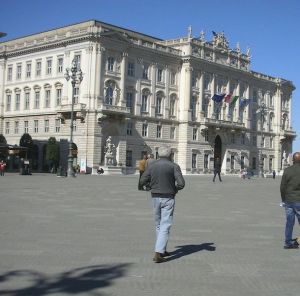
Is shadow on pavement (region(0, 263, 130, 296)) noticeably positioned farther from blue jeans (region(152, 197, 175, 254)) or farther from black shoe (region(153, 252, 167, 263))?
blue jeans (region(152, 197, 175, 254))

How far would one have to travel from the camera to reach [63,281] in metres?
7.51

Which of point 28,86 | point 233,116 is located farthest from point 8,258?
point 233,116

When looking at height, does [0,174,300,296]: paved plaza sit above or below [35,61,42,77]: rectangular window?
below

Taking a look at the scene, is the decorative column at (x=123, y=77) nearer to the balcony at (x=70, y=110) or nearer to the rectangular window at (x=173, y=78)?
the balcony at (x=70, y=110)

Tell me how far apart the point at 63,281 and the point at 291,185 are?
540 cm

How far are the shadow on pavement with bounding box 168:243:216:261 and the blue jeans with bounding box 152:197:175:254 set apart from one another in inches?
21.1

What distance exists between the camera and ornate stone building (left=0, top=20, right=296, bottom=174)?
215 ft

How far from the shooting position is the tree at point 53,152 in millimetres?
63312

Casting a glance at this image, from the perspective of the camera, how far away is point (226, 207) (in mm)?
19938

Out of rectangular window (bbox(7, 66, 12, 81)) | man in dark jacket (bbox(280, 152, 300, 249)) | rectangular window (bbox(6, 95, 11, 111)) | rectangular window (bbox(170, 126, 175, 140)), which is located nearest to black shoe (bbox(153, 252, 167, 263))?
man in dark jacket (bbox(280, 152, 300, 249))

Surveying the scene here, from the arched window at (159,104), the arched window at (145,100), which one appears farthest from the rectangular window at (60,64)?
the arched window at (159,104)

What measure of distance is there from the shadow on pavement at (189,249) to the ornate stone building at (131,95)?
54.1 m

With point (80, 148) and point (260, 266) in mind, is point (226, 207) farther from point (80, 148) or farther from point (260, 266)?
point (80, 148)

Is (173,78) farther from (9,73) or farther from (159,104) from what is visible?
(9,73)
